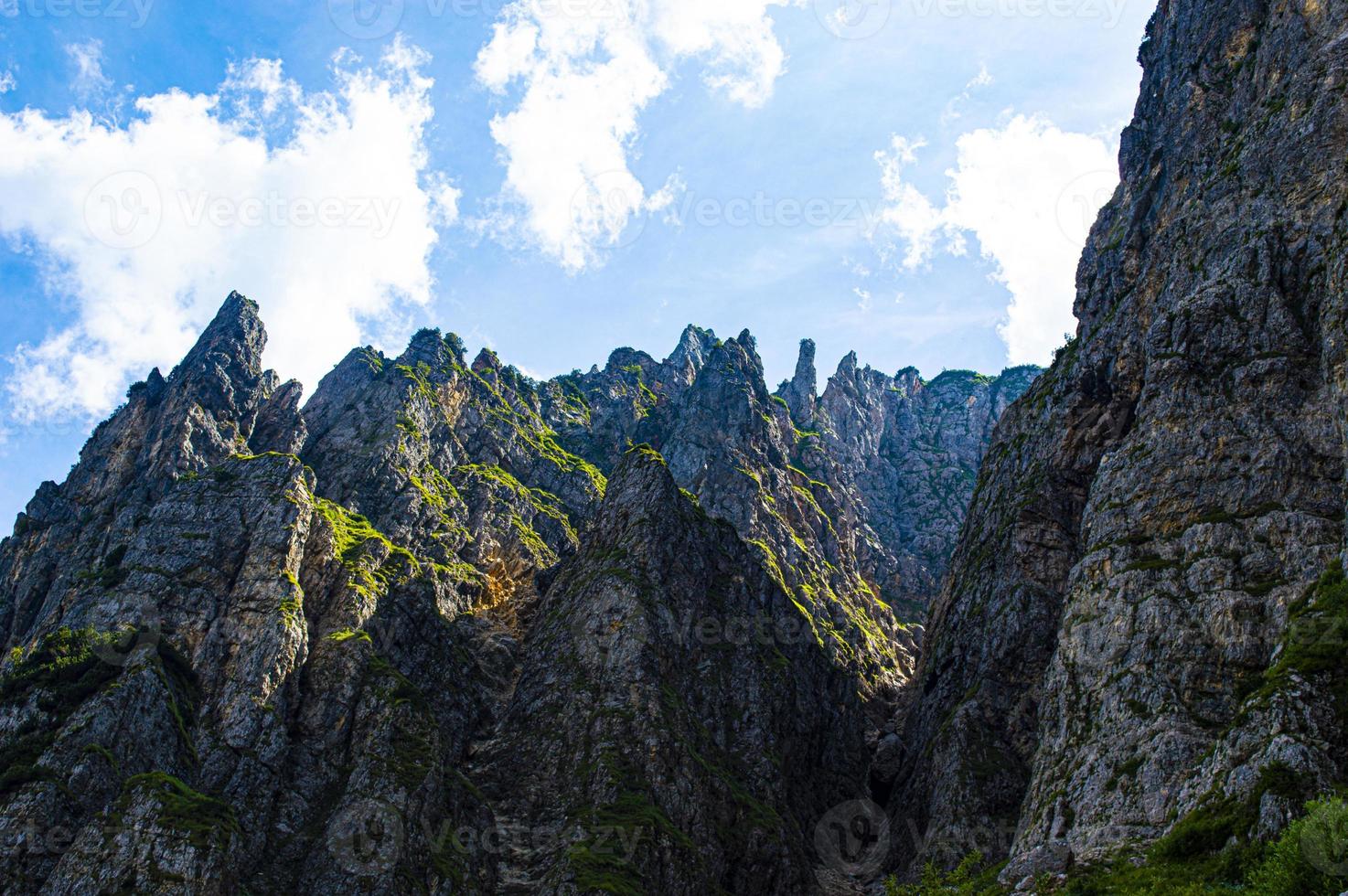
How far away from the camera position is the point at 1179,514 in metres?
86.6

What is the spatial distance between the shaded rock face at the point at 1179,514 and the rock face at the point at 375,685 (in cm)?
2722

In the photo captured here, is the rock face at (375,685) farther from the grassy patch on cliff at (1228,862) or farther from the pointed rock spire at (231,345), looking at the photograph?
the grassy patch on cliff at (1228,862)

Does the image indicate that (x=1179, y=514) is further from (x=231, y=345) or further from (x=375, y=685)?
(x=231, y=345)

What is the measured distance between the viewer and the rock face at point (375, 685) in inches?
3632

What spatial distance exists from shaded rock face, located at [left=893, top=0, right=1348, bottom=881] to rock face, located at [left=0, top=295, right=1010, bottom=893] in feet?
89.3

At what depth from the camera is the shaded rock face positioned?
68625 millimetres

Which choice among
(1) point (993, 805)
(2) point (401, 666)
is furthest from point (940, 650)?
(2) point (401, 666)

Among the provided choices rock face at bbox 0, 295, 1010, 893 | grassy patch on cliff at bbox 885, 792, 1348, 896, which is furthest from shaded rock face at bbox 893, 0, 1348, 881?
rock face at bbox 0, 295, 1010, 893

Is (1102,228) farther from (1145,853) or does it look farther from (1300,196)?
(1145,853)

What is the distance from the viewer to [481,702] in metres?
131

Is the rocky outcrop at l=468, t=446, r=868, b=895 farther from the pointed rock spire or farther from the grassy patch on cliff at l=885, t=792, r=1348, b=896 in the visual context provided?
the pointed rock spire

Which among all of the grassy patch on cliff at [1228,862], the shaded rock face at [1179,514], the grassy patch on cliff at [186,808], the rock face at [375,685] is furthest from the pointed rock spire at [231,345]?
the grassy patch on cliff at [1228,862]

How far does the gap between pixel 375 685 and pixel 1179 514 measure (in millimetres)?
94190

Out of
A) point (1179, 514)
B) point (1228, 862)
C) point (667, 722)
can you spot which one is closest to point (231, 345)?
point (667, 722)
